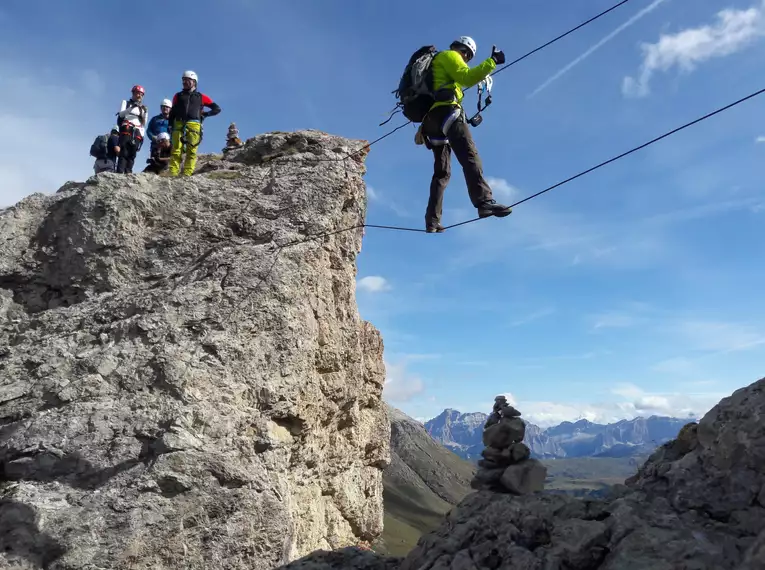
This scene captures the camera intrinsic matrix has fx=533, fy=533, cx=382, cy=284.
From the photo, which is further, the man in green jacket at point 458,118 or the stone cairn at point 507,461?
the man in green jacket at point 458,118

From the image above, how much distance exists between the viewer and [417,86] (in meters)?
11.5

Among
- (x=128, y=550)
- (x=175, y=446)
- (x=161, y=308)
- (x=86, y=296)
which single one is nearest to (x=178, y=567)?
(x=128, y=550)

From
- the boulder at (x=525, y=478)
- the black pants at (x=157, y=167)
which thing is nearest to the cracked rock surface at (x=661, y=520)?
the boulder at (x=525, y=478)

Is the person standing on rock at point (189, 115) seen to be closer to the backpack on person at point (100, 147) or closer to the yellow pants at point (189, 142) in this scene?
the yellow pants at point (189, 142)

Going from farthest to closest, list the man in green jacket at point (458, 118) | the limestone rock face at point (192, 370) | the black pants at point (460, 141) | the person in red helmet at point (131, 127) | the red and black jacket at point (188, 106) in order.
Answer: the person in red helmet at point (131, 127)
the red and black jacket at point (188, 106)
the black pants at point (460, 141)
the man in green jacket at point (458, 118)
the limestone rock face at point (192, 370)

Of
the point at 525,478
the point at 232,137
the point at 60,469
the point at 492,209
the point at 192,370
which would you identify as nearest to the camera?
the point at 525,478

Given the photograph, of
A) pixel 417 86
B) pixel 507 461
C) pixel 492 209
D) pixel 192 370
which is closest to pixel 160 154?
pixel 192 370

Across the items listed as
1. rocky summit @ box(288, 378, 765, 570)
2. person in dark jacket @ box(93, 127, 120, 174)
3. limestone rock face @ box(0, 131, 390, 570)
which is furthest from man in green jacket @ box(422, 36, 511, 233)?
person in dark jacket @ box(93, 127, 120, 174)

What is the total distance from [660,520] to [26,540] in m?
10.0

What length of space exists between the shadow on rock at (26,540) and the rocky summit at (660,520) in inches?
247

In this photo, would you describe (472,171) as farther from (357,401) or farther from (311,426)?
(357,401)

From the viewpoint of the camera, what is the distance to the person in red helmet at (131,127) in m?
18.7

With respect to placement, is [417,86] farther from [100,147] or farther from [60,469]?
[100,147]

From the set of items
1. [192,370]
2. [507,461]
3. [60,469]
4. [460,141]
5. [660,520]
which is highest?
[460,141]
